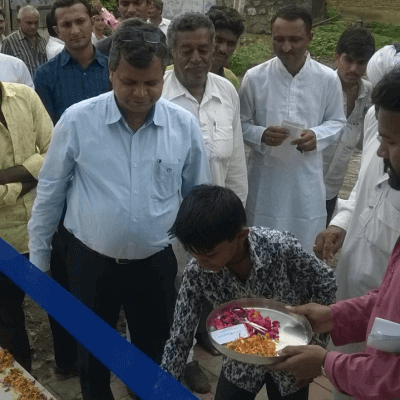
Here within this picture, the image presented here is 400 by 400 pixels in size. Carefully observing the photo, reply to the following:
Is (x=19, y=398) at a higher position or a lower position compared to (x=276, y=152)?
lower

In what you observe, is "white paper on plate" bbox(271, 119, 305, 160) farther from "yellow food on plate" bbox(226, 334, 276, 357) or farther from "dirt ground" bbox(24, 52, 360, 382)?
"yellow food on plate" bbox(226, 334, 276, 357)

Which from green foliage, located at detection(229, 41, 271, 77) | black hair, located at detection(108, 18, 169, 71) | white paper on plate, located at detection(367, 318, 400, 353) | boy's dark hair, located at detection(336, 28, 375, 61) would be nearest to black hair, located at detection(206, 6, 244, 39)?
boy's dark hair, located at detection(336, 28, 375, 61)

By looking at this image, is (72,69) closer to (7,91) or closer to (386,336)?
(7,91)

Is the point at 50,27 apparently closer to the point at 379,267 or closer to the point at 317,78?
the point at 317,78

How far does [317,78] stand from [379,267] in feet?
5.49

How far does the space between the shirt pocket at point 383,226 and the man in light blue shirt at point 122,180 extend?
779 millimetres

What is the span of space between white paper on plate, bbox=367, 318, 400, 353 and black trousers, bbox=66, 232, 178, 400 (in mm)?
1373

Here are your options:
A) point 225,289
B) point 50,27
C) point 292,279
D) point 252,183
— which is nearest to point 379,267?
point 292,279

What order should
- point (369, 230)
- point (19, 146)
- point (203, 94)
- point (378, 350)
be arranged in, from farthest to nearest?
1. point (203, 94)
2. point (19, 146)
3. point (369, 230)
4. point (378, 350)

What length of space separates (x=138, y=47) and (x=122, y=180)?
56cm

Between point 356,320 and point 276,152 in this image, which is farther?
point 276,152

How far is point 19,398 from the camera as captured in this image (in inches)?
102

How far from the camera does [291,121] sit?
3625mm

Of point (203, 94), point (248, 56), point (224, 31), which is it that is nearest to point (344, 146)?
point (224, 31)
